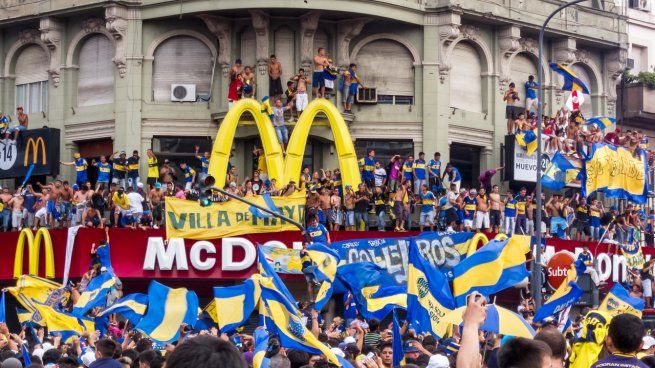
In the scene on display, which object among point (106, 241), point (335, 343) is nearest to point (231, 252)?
point (106, 241)

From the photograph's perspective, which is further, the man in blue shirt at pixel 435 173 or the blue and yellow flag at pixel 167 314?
the man in blue shirt at pixel 435 173

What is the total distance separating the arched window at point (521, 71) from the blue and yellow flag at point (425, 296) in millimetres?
27852

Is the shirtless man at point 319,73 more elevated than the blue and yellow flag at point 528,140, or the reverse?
the shirtless man at point 319,73

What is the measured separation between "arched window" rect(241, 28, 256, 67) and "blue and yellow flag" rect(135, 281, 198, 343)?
2299 centimetres

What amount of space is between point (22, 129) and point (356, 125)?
11027 mm

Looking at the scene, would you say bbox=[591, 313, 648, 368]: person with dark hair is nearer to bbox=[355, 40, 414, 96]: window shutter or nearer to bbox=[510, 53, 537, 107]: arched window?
bbox=[355, 40, 414, 96]: window shutter

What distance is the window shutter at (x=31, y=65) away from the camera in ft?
161

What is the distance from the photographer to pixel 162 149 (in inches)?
1801

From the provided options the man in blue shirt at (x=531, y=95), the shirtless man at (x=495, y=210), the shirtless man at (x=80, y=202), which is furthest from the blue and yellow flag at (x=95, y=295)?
the man in blue shirt at (x=531, y=95)

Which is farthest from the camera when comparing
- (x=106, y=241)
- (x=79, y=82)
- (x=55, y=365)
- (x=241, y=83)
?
(x=79, y=82)

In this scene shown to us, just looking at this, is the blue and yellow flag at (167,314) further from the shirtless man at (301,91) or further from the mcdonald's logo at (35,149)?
the mcdonald's logo at (35,149)

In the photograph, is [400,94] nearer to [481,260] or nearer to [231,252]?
[231,252]

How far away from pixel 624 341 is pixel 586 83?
142 ft

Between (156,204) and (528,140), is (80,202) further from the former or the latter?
(528,140)
